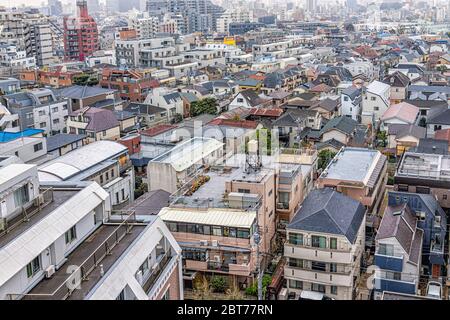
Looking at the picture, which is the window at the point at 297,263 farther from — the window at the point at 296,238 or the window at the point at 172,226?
the window at the point at 172,226

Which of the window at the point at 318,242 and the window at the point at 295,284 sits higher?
the window at the point at 318,242

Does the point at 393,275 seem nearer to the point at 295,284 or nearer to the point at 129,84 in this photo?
the point at 295,284

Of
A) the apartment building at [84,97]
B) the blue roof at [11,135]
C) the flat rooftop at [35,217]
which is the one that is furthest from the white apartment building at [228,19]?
the flat rooftop at [35,217]

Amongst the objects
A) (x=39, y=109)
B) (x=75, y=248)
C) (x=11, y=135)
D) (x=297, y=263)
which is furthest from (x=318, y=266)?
(x=39, y=109)

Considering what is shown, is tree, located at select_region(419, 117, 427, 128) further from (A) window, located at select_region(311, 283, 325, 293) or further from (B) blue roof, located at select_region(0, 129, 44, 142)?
(B) blue roof, located at select_region(0, 129, 44, 142)

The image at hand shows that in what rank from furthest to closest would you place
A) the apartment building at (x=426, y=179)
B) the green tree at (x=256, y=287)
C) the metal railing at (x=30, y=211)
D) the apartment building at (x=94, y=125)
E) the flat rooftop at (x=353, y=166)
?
the apartment building at (x=94, y=125) → the flat rooftop at (x=353, y=166) → the apartment building at (x=426, y=179) → the green tree at (x=256, y=287) → the metal railing at (x=30, y=211)
